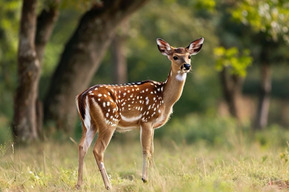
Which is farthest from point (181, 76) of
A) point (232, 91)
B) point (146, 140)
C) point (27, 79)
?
point (232, 91)

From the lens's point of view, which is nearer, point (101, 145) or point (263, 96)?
point (101, 145)

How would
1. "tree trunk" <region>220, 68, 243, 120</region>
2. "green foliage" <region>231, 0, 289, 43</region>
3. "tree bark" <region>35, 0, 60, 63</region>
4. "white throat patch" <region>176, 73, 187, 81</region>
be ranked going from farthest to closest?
"tree trunk" <region>220, 68, 243, 120</region> < "green foliage" <region>231, 0, 289, 43</region> < "tree bark" <region>35, 0, 60, 63</region> < "white throat patch" <region>176, 73, 187, 81</region>

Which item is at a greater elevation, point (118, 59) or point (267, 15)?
point (267, 15)

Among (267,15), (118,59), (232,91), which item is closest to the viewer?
(267,15)

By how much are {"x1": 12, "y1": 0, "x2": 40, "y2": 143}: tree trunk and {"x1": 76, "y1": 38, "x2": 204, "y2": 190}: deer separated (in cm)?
445

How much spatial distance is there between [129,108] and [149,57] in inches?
1030

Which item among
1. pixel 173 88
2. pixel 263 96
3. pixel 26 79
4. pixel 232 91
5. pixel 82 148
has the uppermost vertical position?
pixel 173 88

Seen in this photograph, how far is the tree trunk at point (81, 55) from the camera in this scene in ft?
46.1

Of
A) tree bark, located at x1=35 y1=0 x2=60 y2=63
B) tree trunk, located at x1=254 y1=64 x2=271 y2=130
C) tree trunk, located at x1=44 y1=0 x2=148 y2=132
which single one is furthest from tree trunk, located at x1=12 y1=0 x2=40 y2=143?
tree trunk, located at x1=254 y1=64 x2=271 y2=130

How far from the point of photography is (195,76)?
111 feet

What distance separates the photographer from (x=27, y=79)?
1234 centimetres

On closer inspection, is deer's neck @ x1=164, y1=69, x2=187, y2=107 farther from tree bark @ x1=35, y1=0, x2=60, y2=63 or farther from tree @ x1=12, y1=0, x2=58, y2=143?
tree bark @ x1=35, y1=0, x2=60, y2=63

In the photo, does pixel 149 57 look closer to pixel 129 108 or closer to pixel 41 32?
pixel 41 32

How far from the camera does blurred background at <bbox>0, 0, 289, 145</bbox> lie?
1361cm
